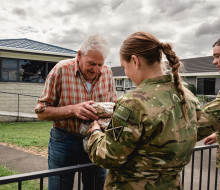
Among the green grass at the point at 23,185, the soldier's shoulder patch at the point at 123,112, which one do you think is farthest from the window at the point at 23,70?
the soldier's shoulder patch at the point at 123,112

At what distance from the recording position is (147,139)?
1.19 m

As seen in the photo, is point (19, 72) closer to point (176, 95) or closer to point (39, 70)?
point (39, 70)

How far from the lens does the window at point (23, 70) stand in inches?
531

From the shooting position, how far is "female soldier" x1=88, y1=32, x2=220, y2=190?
1.16m

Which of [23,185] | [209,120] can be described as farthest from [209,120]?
[23,185]

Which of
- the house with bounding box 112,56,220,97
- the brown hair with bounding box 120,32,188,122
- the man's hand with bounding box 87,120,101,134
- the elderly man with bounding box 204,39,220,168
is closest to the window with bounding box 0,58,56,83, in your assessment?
the elderly man with bounding box 204,39,220,168

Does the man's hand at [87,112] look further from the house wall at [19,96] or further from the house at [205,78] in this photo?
the house at [205,78]

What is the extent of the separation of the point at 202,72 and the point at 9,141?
21715mm

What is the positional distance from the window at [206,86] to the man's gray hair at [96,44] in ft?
81.4

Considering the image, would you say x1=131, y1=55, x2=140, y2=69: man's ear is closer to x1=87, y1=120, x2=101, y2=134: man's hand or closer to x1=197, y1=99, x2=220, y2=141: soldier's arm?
x1=87, y1=120, x2=101, y2=134: man's hand

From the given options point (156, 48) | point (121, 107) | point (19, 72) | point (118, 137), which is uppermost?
point (19, 72)

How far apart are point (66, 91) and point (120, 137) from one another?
1.20m

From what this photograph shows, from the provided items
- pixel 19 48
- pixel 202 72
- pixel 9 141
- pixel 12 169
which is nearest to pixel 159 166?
pixel 12 169

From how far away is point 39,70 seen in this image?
1448 cm
